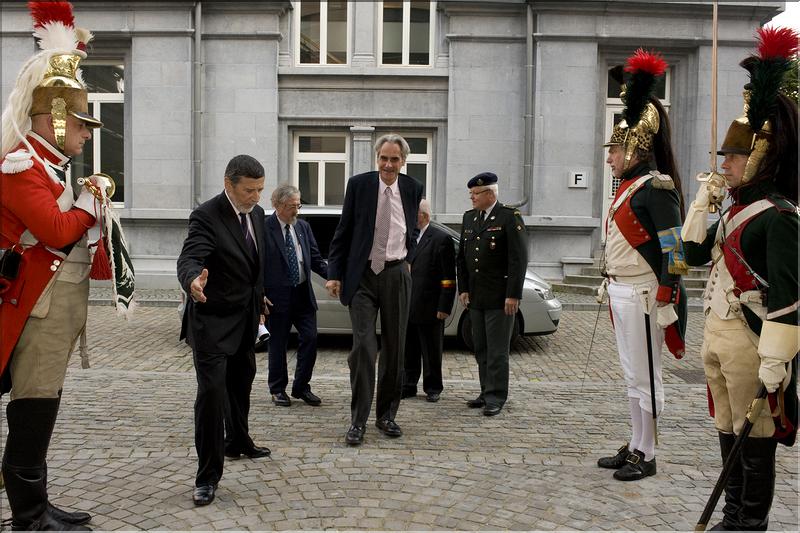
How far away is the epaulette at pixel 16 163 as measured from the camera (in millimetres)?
3289

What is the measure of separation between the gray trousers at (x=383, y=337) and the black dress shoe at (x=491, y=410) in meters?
0.97

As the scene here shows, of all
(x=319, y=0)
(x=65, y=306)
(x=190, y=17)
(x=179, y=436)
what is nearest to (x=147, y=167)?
(x=190, y=17)

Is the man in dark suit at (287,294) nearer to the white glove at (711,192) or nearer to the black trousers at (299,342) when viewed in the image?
the black trousers at (299,342)

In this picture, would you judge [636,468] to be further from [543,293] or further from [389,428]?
[543,293]

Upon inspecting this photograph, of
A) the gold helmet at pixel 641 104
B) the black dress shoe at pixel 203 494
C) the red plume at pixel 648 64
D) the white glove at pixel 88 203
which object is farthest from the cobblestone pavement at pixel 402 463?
the red plume at pixel 648 64

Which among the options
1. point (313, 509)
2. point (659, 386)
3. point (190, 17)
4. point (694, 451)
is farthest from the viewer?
point (190, 17)

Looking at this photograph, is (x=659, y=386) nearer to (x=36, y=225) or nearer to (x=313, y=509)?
(x=313, y=509)

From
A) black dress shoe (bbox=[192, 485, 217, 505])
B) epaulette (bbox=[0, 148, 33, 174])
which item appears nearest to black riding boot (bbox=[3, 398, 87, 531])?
black dress shoe (bbox=[192, 485, 217, 505])

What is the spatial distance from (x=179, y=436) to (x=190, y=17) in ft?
39.3

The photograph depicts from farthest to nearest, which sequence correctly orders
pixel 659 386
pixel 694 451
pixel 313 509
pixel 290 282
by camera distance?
1. pixel 290 282
2. pixel 694 451
3. pixel 659 386
4. pixel 313 509

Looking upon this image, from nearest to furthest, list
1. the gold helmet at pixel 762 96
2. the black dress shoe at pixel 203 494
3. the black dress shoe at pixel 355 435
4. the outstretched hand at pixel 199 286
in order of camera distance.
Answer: the gold helmet at pixel 762 96
the outstretched hand at pixel 199 286
the black dress shoe at pixel 203 494
the black dress shoe at pixel 355 435

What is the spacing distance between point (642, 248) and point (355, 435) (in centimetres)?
239

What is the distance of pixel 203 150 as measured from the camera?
15.3m

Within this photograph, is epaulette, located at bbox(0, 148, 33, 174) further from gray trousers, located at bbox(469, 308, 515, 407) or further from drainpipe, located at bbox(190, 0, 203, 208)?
drainpipe, located at bbox(190, 0, 203, 208)
